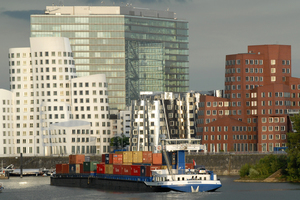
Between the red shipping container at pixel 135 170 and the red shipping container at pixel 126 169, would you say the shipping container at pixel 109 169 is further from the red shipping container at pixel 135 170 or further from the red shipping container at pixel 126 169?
the red shipping container at pixel 135 170

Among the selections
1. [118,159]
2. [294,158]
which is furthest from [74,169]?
[294,158]

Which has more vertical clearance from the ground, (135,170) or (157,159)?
(157,159)

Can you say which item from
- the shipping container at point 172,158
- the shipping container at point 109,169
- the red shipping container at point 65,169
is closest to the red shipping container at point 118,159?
the shipping container at point 109,169

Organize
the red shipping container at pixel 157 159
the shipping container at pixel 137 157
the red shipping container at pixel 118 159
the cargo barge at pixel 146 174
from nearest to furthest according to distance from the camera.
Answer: the cargo barge at pixel 146 174 < the red shipping container at pixel 157 159 < the shipping container at pixel 137 157 < the red shipping container at pixel 118 159

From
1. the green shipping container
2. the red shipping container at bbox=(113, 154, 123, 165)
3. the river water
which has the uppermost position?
the red shipping container at bbox=(113, 154, 123, 165)

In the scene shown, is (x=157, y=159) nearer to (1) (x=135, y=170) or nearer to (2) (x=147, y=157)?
(2) (x=147, y=157)

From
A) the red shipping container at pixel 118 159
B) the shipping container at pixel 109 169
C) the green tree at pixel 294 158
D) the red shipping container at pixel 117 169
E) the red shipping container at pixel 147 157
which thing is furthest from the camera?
the shipping container at pixel 109 169

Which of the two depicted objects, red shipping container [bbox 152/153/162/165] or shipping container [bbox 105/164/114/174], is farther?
shipping container [bbox 105/164/114/174]

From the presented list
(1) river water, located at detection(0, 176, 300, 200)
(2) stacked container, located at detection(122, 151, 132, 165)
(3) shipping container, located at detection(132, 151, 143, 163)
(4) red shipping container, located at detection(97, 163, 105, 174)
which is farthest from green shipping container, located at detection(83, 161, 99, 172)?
(3) shipping container, located at detection(132, 151, 143, 163)

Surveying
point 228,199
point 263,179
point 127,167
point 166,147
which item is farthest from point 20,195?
point 263,179

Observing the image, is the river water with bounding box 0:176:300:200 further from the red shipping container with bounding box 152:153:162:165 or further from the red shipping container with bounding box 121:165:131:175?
the red shipping container with bounding box 152:153:162:165

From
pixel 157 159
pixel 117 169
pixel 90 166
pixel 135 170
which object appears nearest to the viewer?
pixel 157 159

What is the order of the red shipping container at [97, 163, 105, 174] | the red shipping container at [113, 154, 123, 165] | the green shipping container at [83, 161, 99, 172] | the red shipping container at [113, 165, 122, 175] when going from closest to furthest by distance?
1. the red shipping container at [113, 165, 122, 175]
2. the red shipping container at [113, 154, 123, 165]
3. the red shipping container at [97, 163, 105, 174]
4. the green shipping container at [83, 161, 99, 172]

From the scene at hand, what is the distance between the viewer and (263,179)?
158500mm
